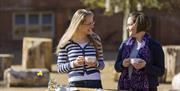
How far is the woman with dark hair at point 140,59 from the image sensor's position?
499cm

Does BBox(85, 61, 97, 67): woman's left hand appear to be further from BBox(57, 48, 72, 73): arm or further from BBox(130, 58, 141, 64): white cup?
BBox(130, 58, 141, 64): white cup

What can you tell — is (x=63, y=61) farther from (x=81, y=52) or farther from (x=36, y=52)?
(x=36, y=52)

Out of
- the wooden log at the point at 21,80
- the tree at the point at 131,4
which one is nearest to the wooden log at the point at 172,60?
the tree at the point at 131,4

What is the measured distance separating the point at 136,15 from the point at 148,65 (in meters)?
0.46

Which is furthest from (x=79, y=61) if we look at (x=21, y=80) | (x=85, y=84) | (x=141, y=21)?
(x=21, y=80)

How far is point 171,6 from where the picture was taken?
717 inches

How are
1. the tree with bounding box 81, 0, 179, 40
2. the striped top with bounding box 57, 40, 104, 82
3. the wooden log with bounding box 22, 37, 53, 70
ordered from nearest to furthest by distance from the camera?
the striped top with bounding box 57, 40, 104, 82 < the wooden log with bounding box 22, 37, 53, 70 < the tree with bounding box 81, 0, 179, 40

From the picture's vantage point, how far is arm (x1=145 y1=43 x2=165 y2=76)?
4996mm

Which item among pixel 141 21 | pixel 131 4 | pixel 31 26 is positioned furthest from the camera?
pixel 31 26

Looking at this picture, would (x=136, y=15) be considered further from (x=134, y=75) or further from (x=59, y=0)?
(x=59, y=0)

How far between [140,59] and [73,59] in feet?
1.99

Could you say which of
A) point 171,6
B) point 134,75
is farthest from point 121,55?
point 171,6

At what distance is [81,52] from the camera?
507cm

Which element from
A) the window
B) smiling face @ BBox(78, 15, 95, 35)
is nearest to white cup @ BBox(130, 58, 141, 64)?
smiling face @ BBox(78, 15, 95, 35)
